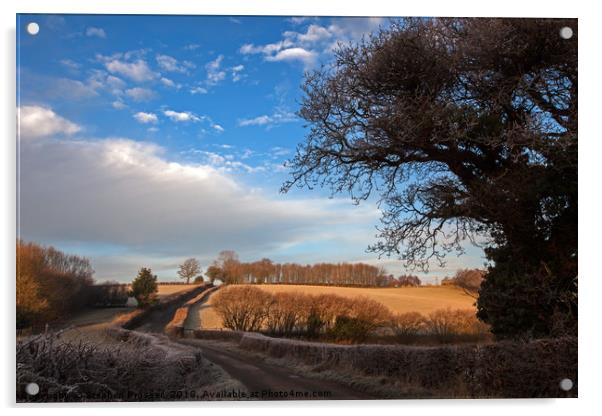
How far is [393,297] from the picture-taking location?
6.54m

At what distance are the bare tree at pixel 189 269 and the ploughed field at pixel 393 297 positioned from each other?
1.28ft

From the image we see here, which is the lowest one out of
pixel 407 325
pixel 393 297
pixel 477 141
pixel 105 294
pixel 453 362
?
pixel 453 362

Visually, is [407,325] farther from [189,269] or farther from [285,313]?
[189,269]

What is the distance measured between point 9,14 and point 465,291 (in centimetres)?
623

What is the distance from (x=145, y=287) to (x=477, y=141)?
4.40 m

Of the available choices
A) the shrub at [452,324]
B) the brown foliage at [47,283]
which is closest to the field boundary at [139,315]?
the brown foliage at [47,283]

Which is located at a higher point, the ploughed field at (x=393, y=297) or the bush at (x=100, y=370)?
the ploughed field at (x=393, y=297)

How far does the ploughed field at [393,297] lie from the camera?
6398 mm

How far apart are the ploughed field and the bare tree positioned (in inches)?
15.4

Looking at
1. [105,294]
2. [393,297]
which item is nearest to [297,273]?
[393,297]

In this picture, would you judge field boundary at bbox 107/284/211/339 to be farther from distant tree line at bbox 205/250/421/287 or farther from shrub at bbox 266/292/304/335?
shrub at bbox 266/292/304/335

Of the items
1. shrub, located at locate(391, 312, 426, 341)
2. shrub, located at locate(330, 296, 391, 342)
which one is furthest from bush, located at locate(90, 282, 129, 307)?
shrub, located at locate(391, 312, 426, 341)

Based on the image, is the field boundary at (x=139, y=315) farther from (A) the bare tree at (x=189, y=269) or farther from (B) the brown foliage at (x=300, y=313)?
(B) the brown foliage at (x=300, y=313)

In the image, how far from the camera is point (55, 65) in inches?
237
